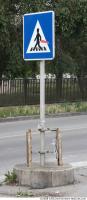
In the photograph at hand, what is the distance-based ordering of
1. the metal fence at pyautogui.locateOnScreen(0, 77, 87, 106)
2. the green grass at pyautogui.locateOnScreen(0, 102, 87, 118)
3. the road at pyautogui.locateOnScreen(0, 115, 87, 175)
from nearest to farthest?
the road at pyautogui.locateOnScreen(0, 115, 87, 175) < the green grass at pyautogui.locateOnScreen(0, 102, 87, 118) < the metal fence at pyautogui.locateOnScreen(0, 77, 87, 106)

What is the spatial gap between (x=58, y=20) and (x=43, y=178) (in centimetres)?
2248

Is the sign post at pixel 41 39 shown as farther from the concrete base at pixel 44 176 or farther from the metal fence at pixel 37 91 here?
the metal fence at pixel 37 91

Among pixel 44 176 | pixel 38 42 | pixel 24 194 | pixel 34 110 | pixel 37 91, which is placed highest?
pixel 38 42

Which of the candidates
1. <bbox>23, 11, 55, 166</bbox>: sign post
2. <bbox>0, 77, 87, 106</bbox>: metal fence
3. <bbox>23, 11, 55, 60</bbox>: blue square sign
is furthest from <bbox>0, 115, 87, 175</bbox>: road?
<bbox>0, 77, 87, 106</bbox>: metal fence

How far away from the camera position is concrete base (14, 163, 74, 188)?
8.52 m

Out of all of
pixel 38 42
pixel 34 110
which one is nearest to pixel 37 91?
pixel 34 110

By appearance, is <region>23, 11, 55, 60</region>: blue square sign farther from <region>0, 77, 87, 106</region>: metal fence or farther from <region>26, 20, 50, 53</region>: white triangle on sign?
<region>0, 77, 87, 106</region>: metal fence

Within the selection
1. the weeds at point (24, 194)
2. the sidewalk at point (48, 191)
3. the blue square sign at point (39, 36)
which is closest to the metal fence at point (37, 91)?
the blue square sign at point (39, 36)

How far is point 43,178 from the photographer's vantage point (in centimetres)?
852

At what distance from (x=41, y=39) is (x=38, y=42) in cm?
8

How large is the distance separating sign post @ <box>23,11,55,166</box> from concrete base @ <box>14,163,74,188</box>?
0.38 metres

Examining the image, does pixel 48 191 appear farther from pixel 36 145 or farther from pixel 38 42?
pixel 36 145

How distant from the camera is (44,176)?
27.9ft

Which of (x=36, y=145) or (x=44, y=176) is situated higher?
(x=44, y=176)
